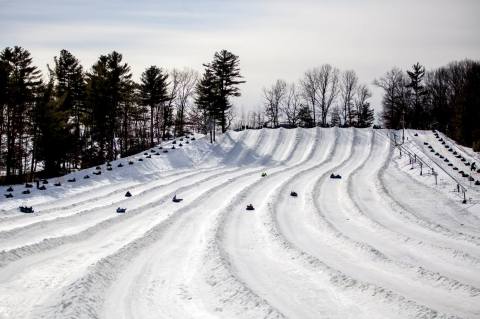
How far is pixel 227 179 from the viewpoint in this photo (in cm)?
3091

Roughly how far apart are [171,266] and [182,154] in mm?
31263

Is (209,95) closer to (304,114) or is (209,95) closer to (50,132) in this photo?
(50,132)

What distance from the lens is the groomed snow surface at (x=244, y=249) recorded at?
365 inches

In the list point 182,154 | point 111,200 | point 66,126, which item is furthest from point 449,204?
point 66,126

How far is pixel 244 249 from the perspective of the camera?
14023mm

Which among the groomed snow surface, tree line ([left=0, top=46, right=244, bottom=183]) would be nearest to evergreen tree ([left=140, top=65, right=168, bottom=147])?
tree line ([left=0, top=46, right=244, bottom=183])

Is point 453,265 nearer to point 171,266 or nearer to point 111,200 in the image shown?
point 171,266

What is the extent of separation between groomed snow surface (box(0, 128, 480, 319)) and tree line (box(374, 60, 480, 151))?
34970mm

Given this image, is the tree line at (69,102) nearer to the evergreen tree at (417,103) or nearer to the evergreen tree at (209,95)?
the evergreen tree at (209,95)

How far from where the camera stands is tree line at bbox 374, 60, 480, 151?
57.8m

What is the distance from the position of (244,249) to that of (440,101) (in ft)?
252

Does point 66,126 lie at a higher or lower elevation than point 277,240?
higher

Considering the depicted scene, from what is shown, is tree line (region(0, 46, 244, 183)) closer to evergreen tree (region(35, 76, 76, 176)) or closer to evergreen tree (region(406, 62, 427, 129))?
evergreen tree (region(35, 76, 76, 176))

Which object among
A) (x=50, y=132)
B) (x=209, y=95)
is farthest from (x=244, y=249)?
(x=209, y=95)
